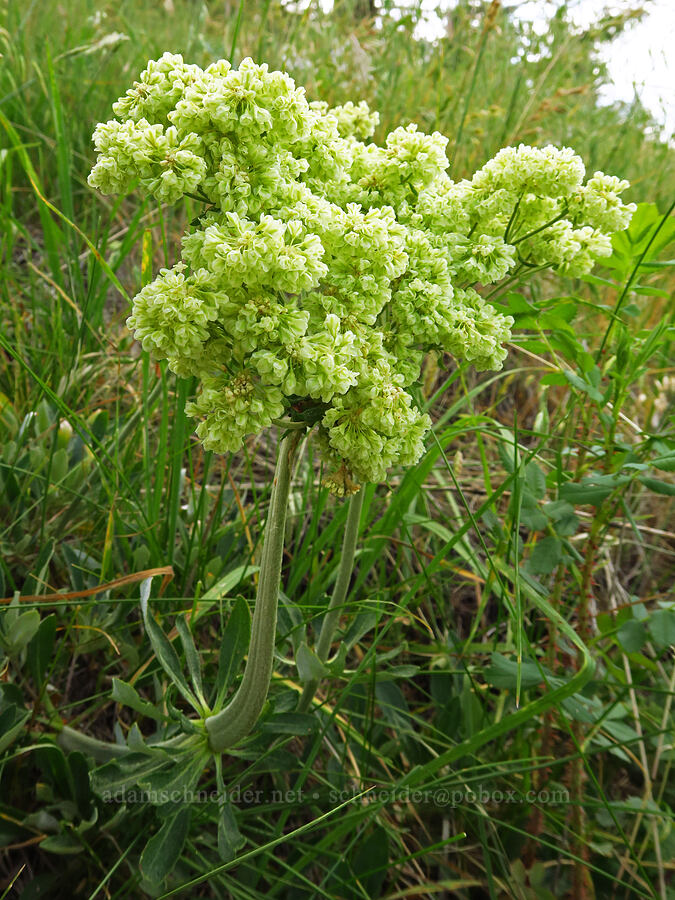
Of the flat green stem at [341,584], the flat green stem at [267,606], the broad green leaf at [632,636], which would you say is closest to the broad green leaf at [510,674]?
the broad green leaf at [632,636]

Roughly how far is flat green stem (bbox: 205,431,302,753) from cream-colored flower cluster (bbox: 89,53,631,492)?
0.11m

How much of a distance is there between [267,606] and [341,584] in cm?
26

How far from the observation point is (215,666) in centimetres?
175

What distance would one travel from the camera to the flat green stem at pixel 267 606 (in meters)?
1.16

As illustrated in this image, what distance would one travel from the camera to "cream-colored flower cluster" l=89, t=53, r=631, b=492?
36.9 inches

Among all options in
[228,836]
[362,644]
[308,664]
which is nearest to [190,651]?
[308,664]

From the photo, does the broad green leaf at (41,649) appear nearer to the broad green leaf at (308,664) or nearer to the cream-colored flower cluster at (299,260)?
the broad green leaf at (308,664)

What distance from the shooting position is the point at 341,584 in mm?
1407

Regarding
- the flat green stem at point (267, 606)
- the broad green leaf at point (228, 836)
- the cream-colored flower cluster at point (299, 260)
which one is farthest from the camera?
the broad green leaf at point (228, 836)

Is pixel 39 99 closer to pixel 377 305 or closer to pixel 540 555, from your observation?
pixel 377 305


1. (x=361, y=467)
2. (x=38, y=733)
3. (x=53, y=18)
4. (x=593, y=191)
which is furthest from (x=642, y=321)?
(x=53, y=18)

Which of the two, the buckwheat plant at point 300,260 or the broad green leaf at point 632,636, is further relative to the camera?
the broad green leaf at point 632,636

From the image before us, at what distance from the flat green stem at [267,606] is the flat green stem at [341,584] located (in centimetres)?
16

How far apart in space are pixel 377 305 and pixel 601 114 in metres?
3.81
